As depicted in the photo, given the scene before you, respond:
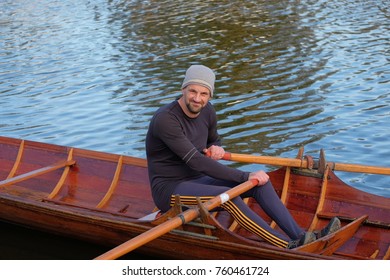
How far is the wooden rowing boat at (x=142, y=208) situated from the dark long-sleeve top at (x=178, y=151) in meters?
0.42

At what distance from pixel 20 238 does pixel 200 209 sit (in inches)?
126

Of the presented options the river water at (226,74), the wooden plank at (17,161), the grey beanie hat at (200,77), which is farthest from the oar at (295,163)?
the wooden plank at (17,161)

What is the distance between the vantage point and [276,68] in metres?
17.6

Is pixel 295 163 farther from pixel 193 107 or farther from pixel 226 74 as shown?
pixel 226 74

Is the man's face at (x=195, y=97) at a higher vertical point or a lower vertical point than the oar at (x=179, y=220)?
higher

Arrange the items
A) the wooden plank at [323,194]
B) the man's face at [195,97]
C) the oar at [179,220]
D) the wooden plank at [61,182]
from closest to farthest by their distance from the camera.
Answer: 1. the oar at [179,220]
2. the man's face at [195,97]
3. the wooden plank at [323,194]
4. the wooden plank at [61,182]

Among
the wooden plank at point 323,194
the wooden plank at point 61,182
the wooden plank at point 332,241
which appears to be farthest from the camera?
the wooden plank at point 61,182

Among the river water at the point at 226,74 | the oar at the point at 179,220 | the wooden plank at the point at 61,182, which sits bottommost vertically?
the river water at the point at 226,74

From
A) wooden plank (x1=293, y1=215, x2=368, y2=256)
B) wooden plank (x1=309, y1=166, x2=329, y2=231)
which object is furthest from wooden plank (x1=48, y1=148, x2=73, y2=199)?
wooden plank (x1=293, y1=215, x2=368, y2=256)

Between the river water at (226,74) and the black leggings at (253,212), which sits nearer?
the black leggings at (253,212)

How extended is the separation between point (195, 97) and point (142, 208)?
2.49 meters

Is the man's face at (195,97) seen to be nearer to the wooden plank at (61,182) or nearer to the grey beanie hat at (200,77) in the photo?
the grey beanie hat at (200,77)

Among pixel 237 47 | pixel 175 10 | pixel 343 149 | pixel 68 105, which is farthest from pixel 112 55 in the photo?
pixel 343 149

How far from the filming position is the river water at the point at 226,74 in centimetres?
1265
